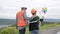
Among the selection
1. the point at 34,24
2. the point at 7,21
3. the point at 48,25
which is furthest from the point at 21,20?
the point at 48,25

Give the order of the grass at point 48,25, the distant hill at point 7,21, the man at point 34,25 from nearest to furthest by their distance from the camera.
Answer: the man at point 34,25 < the distant hill at point 7,21 < the grass at point 48,25

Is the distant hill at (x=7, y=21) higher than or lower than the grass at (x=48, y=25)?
higher

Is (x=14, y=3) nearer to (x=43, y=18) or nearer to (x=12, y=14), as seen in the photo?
(x=12, y=14)

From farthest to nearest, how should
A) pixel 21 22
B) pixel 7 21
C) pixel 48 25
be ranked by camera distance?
pixel 48 25 → pixel 7 21 → pixel 21 22

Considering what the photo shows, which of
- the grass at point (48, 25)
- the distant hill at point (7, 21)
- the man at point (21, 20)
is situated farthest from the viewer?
the grass at point (48, 25)

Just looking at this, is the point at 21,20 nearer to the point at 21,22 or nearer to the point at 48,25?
the point at 21,22

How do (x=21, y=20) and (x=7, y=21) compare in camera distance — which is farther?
(x=7, y=21)

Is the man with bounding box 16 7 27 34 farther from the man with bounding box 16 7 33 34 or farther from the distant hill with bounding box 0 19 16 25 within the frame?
the distant hill with bounding box 0 19 16 25

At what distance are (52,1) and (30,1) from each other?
2.00 ft

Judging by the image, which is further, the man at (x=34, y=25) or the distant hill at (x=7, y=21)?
the distant hill at (x=7, y=21)

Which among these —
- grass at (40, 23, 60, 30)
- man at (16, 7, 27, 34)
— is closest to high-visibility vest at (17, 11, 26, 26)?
man at (16, 7, 27, 34)

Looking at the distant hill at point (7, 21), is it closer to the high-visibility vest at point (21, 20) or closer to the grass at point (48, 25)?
the high-visibility vest at point (21, 20)

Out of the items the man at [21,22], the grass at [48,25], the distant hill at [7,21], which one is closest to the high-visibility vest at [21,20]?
the man at [21,22]

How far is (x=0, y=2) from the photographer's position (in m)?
5.91
